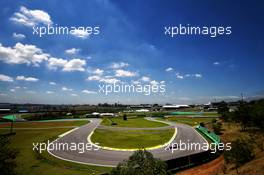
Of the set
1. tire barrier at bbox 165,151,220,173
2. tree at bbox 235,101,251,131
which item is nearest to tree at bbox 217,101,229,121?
tree at bbox 235,101,251,131

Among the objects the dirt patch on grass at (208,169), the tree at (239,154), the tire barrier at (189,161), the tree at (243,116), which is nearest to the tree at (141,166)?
the tree at (239,154)

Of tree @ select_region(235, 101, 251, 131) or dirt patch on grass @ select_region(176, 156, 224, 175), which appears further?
tree @ select_region(235, 101, 251, 131)

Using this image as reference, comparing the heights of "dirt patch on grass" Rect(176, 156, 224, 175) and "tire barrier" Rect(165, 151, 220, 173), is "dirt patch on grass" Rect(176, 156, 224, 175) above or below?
below

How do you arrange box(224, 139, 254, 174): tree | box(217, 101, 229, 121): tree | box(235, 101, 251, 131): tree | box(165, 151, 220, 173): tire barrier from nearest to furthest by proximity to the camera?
box(224, 139, 254, 174): tree < box(165, 151, 220, 173): tire barrier < box(235, 101, 251, 131): tree < box(217, 101, 229, 121): tree

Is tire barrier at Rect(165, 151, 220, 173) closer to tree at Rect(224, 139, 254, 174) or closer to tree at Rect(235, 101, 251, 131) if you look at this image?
tree at Rect(224, 139, 254, 174)

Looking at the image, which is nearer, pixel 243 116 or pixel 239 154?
pixel 239 154

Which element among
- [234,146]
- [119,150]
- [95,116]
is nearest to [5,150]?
[119,150]

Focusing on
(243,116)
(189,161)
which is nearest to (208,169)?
(189,161)

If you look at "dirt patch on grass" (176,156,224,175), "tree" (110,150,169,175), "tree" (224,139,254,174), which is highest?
"tree" (110,150,169,175)

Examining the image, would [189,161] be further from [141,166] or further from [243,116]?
[243,116]
